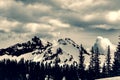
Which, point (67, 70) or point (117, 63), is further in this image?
point (67, 70)

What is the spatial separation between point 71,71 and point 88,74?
66.9 ft

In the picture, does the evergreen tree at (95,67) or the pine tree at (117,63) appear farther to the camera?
the evergreen tree at (95,67)

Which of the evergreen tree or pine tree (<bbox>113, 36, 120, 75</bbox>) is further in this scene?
the evergreen tree

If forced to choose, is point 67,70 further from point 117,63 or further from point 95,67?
point 117,63

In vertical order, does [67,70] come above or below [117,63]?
below

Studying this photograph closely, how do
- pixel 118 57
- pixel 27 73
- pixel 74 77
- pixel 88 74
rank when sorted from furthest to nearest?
pixel 27 73
pixel 74 77
pixel 88 74
pixel 118 57

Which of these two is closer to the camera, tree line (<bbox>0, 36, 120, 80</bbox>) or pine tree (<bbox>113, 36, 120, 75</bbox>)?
pine tree (<bbox>113, 36, 120, 75</bbox>)

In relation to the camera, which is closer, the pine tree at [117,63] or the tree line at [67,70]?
the pine tree at [117,63]

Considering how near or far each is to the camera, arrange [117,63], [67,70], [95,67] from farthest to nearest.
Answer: [67,70] < [95,67] < [117,63]

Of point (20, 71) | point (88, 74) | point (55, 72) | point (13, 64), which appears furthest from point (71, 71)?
point (13, 64)

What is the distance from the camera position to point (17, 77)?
17538 centimetres

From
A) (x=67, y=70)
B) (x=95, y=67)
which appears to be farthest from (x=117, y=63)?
(x=67, y=70)

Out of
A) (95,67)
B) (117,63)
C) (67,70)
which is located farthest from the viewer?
(67,70)

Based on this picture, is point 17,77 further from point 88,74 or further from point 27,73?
point 88,74
